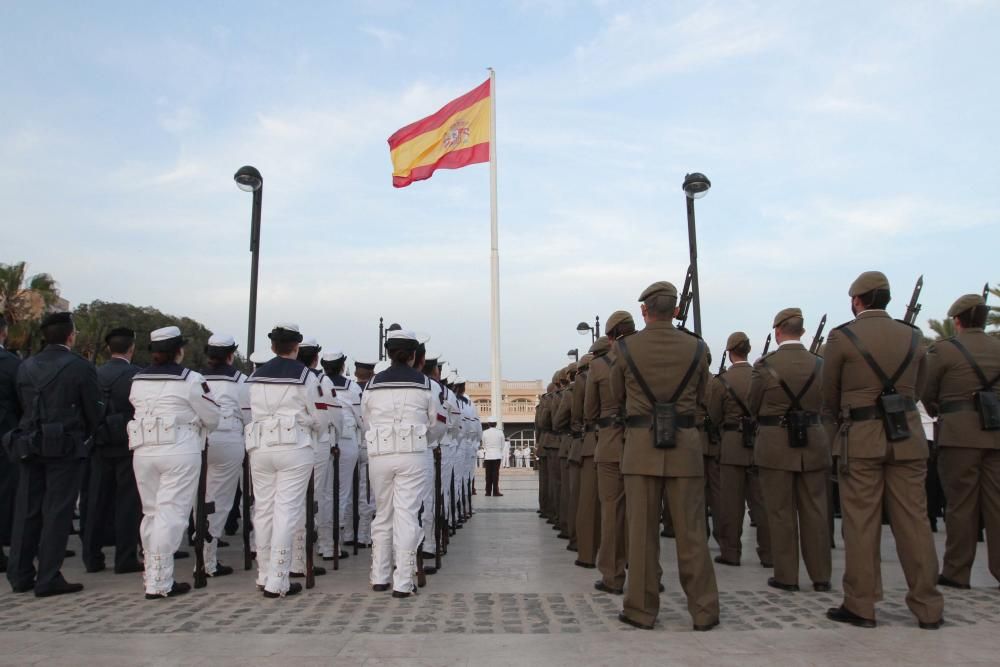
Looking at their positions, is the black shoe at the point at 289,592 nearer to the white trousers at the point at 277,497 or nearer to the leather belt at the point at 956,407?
the white trousers at the point at 277,497

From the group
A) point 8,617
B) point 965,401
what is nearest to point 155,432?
point 8,617

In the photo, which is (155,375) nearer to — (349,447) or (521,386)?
(349,447)

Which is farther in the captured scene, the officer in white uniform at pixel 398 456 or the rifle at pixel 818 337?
the rifle at pixel 818 337

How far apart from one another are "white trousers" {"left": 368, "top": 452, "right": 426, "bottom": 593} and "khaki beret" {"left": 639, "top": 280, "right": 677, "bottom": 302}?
2286mm

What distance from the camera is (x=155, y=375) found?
6.87m

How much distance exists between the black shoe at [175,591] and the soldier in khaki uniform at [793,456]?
16.1ft

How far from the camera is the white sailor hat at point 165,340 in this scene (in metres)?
6.90

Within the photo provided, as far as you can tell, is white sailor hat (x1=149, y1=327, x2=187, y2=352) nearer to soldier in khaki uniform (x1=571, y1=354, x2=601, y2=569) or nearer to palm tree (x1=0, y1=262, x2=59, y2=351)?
soldier in khaki uniform (x1=571, y1=354, x2=601, y2=569)

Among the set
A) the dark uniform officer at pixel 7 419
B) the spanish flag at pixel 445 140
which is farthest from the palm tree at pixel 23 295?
the dark uniform officer at pixel 7 419

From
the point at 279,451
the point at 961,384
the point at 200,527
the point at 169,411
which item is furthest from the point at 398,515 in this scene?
Answer: the point at 961,384

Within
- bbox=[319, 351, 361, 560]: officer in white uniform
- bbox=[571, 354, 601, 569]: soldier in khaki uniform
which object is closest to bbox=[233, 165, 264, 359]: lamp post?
bbox=[319, 351, 361, 560]: officer in white uniform

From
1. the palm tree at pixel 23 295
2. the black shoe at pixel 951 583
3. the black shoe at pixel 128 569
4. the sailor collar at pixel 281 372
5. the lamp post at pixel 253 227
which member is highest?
the palm tree at pixel 23 295

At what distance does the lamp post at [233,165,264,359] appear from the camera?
1227 cm

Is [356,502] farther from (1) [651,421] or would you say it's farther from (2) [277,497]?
(1) [651,421]
